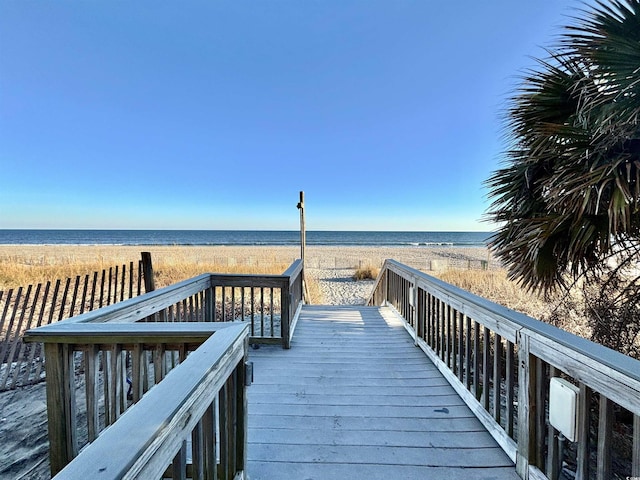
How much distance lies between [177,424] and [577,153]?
3110 mm

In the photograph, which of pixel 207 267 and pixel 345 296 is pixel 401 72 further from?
pixel 207 267

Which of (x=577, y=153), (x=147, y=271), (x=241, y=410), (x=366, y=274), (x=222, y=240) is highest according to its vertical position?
(x=577, y=153)

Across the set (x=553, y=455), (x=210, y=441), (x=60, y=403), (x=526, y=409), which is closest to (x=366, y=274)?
(x=526, y=409)

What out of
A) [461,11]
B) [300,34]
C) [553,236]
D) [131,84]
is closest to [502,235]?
[553,236]

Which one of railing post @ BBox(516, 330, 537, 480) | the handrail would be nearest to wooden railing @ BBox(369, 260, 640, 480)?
railing post @ BBox(516, 330, 537, 480)

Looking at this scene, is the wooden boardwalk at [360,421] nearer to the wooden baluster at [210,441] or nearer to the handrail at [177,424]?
the handrail at [177,424]

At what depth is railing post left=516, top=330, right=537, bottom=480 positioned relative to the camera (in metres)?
1.58

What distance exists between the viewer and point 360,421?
217cm

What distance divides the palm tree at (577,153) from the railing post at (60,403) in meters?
3.30

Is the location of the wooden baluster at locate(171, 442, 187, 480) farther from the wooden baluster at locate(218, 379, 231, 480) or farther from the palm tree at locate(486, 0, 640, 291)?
the palm tree at locate(486, 0, 640, 291)

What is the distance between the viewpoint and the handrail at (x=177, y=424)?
0.53m

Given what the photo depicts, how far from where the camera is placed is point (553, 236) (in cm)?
264

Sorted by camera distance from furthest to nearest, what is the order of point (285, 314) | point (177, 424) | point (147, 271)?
point (147, 271) < point (285, 314) < point (177, 424)

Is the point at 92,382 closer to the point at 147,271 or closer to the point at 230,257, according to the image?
the point at 147,271
